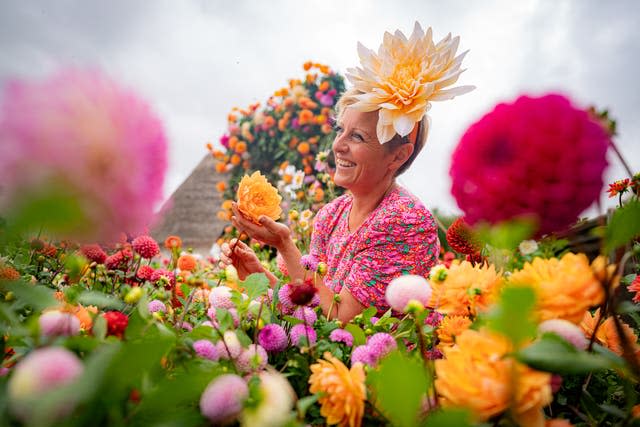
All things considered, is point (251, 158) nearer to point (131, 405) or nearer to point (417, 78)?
point (417, 78)

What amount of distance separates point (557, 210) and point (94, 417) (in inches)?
16.9

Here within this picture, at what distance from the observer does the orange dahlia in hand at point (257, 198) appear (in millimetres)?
968

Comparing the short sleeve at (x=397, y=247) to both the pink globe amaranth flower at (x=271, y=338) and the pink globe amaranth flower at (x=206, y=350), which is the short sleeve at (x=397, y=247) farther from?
the pink globe amaranth flower at (x=206, y=350)

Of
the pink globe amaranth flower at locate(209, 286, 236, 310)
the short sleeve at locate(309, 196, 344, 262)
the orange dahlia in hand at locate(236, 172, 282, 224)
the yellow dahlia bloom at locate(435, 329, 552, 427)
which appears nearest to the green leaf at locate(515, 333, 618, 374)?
the yellow dahlia bloom at locate(435, 329, 552, 427)

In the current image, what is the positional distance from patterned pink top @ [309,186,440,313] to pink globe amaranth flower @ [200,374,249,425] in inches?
29.7

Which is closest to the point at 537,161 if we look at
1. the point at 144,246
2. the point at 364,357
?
the point at 364,357

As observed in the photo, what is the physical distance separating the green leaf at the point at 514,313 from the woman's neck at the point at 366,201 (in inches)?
42.3

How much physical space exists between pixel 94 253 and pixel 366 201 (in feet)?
2.71

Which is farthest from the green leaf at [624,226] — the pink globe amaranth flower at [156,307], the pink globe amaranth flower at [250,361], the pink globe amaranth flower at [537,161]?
the pink globe amaranth flower at [156,307]

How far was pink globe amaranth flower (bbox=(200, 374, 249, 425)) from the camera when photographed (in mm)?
347

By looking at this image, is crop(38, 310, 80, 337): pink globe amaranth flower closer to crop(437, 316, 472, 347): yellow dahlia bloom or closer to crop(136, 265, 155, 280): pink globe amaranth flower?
crop(437, 316, 472, 347): yellow dahlia bloom

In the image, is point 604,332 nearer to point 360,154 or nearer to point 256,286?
point 256,286

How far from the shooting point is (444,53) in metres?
0.76

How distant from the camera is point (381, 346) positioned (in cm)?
48
